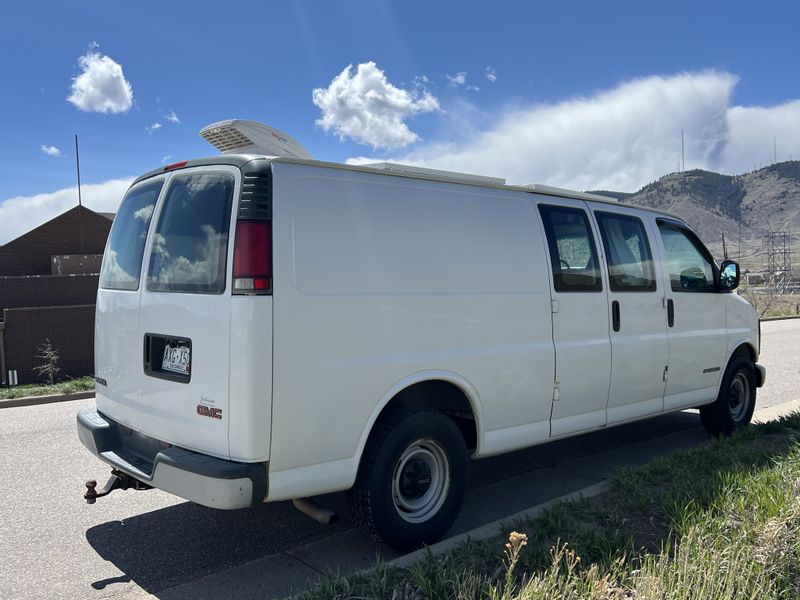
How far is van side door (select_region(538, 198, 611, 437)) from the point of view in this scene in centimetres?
509

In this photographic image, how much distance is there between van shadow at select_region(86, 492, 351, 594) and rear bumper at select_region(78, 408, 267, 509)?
0.61 metres

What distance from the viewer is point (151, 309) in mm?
4047

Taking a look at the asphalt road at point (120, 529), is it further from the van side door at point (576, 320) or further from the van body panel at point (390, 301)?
the van body panel at point (390, 301)

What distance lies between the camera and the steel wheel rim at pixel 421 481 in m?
4.16

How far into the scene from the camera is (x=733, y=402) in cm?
719

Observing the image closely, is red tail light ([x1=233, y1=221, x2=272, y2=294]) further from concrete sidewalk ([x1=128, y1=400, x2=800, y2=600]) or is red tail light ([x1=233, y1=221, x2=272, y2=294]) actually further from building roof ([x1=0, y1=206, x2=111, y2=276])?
building roof ([x1=0, y1=206, x2=111, y2=276])

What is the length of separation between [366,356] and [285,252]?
76cm

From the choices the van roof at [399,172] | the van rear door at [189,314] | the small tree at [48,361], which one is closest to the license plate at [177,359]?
the van rear door at [189,314]

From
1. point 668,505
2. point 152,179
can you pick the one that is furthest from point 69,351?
point 668,505

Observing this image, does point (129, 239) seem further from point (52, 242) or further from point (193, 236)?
point (52, 242)

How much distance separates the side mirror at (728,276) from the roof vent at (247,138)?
4414 mm

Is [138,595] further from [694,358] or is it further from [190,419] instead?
[694,358]

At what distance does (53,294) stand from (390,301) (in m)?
16.6

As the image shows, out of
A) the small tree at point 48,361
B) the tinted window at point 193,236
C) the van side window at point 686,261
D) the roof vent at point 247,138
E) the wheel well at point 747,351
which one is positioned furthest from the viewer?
the small tree at point 48,361
